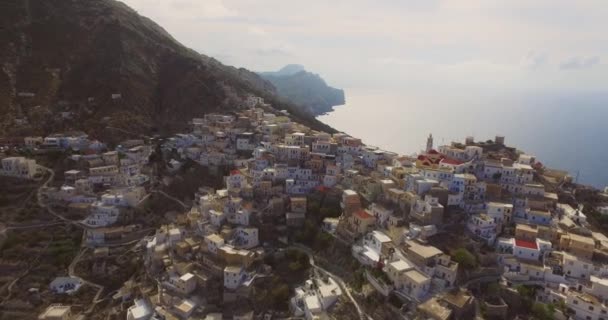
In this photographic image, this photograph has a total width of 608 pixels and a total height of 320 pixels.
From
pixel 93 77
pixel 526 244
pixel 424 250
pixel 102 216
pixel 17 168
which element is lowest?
pixel 102 216

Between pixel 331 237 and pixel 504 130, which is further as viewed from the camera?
pixel 504 130

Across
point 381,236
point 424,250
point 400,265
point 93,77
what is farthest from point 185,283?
point 93,77

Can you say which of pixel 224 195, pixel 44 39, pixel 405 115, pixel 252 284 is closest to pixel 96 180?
pixel 224 195

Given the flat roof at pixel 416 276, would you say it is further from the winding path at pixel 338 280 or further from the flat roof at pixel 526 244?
the flat roof at pixel 526 244

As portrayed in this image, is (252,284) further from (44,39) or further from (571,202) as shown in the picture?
(44,39)

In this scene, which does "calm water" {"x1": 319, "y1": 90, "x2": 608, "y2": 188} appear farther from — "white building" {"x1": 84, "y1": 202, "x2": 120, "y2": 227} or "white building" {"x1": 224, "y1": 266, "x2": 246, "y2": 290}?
"white building" {"x1": 224, "y1": 266, "x2": 246, "y2": 290}

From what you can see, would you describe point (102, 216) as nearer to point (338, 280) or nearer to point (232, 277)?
point (232, 277)

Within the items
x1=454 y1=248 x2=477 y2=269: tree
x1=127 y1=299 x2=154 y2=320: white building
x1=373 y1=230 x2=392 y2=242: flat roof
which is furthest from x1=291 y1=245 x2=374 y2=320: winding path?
x1=127 y1=299 x2=154 y2=320: white building

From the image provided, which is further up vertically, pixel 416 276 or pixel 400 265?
pixel 400 265
